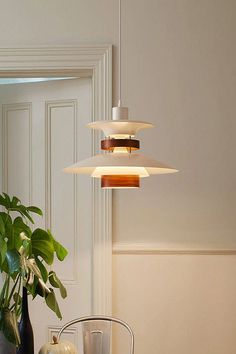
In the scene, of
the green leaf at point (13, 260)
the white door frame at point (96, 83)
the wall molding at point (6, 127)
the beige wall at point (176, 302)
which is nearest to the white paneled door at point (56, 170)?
the wall molding at point (6, 127)

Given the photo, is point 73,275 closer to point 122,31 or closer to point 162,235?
point 162,235

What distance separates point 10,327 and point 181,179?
1.37m

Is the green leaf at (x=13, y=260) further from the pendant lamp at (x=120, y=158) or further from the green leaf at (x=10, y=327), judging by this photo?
the pendant lamp at (x=120, y=158)

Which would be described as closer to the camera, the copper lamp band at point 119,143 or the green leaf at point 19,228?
the copper lamp band at point 119,143

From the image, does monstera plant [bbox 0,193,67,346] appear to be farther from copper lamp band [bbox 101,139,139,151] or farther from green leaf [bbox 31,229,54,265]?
copper lamp band [bbox 101,139,139,151]

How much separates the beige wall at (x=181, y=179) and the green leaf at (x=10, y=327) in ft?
3.47

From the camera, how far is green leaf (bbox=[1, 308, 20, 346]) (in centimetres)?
235

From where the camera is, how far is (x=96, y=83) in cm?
Answer: 340

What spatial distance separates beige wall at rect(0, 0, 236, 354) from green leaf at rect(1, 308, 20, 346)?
3.47 feet

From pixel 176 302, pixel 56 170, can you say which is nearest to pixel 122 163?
pixel 176 302

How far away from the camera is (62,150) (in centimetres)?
375

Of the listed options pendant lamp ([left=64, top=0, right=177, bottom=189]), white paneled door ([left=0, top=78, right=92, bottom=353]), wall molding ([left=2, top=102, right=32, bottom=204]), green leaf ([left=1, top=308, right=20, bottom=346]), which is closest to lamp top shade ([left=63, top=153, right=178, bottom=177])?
pendant lamp ([left=64, top=0, right=177, bottom=189])

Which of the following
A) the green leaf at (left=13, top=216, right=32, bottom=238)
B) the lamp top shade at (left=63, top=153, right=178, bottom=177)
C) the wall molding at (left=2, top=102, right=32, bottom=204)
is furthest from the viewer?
the wall molding at (left=2, top=102, right=32, bottom=204)

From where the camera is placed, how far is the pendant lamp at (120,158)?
192cm
